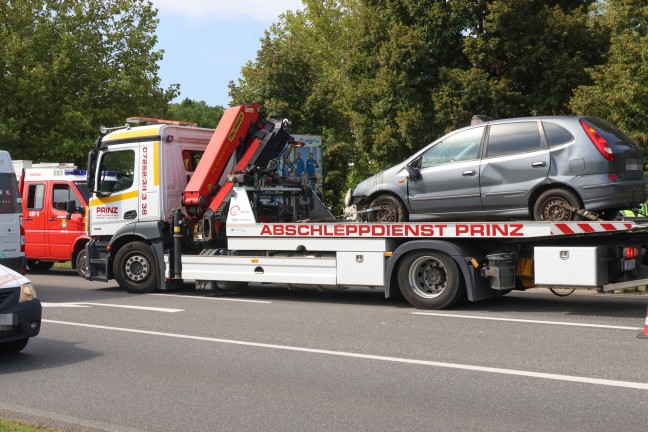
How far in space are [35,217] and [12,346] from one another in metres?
9.97

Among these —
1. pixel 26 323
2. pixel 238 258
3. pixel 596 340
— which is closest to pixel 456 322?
pixel 596 340

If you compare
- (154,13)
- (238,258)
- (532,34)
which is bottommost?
(238,258)

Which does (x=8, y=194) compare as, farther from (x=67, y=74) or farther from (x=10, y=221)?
(x=67, y=74)

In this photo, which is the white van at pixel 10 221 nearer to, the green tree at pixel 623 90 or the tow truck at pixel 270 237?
the tow truck at pixel 270 237

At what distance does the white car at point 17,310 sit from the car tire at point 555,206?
19.9 ft

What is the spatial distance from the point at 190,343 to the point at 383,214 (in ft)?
12.9

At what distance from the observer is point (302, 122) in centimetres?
2478

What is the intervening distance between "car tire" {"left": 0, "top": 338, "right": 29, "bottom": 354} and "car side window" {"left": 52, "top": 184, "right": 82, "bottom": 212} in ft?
30.2

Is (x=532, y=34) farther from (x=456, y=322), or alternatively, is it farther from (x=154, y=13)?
(x=154, y=13)

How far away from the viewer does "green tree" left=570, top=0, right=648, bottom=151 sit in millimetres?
18453

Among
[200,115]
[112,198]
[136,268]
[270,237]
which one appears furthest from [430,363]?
[200,115]

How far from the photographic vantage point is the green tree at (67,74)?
27109mm

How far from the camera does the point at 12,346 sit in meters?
8.32

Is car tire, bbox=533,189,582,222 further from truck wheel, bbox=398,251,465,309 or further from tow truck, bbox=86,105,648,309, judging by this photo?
truck wheel, bbox=398,251,465,309
